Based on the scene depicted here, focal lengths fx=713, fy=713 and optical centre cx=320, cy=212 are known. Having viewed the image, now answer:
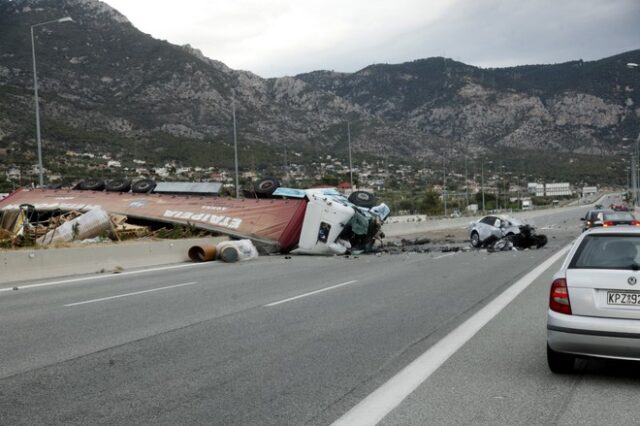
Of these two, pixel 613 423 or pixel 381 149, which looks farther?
pixel 381 149

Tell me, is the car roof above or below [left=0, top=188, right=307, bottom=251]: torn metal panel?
above

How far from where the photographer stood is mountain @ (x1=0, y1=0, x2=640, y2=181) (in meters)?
72.8

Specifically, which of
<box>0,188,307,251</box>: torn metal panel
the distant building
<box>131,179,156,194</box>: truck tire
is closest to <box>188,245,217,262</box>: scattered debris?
<box>0,188,307,251</box>: torn metal panel

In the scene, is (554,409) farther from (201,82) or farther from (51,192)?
(201,82)

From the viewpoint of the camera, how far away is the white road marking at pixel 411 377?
5699mm

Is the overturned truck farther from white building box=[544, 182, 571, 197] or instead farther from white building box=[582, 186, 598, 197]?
white building box=[582, 186, 598, 197]

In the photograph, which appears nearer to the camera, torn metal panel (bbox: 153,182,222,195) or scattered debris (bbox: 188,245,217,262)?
scattered debris (bbox: 188,245,217,262)

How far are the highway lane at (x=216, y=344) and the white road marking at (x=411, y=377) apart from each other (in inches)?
5.6

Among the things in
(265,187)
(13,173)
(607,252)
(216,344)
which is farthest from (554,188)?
(607,252)

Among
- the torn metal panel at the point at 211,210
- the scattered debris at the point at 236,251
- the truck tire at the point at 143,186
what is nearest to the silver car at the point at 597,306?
the scattered debris at the point at 236,251

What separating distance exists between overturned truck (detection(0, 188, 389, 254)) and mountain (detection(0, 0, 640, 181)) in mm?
17692

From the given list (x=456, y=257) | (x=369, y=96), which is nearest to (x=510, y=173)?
(x=369, y=96)

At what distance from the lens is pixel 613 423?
18.0 ft

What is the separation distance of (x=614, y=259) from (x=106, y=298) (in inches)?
395
